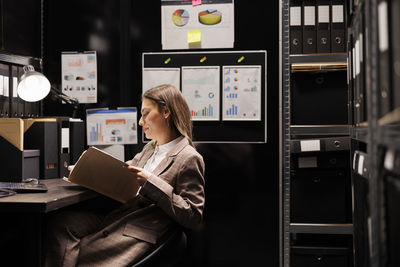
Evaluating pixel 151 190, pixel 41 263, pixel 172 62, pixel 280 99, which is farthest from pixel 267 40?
pixel 41 263

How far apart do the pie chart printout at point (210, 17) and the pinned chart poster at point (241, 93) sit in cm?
30

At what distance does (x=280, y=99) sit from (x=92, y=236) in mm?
1397

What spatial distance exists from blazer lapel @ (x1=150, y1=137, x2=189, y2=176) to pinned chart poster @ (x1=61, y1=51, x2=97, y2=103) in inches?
41.2

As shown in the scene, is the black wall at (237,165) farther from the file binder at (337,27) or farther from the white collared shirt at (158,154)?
the white collared shirt at (158,154)

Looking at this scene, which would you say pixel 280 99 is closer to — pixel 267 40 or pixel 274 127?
pixel 274 127

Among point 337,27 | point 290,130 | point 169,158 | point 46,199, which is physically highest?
point 337,27

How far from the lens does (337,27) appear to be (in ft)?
7.69

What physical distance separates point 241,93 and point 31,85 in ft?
4.01

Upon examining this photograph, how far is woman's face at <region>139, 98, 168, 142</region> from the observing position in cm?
217

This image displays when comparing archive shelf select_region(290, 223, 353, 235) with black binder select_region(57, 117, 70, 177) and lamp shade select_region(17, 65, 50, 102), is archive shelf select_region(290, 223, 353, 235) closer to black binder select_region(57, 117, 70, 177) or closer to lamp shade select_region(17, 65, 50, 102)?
black binder select_region(57, 117, 70, 177)

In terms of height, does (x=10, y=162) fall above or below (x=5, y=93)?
below

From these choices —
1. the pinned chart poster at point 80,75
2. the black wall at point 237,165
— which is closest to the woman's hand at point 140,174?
the black wall at point 237,165

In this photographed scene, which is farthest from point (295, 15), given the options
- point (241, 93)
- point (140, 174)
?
point (140, 174)

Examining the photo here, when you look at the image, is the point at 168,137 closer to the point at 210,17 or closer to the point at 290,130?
the point at 290,130
